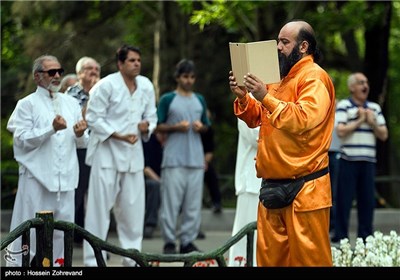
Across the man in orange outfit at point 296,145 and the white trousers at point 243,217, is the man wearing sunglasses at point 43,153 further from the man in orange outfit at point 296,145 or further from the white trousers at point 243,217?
the man in orange outfit at point 296,145

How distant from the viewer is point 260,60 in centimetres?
870

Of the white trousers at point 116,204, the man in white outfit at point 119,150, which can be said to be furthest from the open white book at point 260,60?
the white trousers at point 116,204

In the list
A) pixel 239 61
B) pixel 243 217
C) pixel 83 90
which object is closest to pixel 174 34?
pixel 83 90

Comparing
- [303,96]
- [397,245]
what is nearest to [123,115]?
[397,245]

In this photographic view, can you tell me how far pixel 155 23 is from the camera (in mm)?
26047

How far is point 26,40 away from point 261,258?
14.1m

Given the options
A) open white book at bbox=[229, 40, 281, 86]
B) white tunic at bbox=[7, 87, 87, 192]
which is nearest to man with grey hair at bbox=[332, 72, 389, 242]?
white tunic at bbox=[7, 87, 87, 192]

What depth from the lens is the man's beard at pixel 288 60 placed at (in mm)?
8977

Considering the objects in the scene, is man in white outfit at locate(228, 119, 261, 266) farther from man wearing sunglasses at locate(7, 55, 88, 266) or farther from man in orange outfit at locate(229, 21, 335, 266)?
man in orange outfit at locate(229, 21, 335, 266)

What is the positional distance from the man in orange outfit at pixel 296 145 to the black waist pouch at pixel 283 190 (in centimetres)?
2

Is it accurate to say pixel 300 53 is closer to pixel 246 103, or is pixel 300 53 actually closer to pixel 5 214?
pixel 246 103

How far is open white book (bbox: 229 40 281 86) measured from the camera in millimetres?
8688

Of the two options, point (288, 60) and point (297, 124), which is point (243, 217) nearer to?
point (288, 60)

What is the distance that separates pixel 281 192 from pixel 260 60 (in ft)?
2.92
